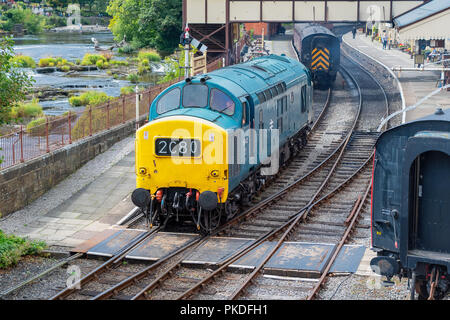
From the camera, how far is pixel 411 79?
42438mm

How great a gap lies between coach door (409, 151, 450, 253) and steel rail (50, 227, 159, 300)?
6.13 m

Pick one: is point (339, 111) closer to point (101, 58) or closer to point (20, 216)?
point (20, 216)

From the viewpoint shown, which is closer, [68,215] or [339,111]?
[68,215]

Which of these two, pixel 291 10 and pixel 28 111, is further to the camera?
pixel 291 10

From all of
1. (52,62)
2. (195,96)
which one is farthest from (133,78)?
(195,96)

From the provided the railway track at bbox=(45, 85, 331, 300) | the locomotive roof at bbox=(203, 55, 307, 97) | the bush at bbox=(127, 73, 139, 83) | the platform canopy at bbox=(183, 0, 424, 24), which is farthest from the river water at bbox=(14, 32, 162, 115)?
the railway track at bbox=(45, 85, 331, 300)

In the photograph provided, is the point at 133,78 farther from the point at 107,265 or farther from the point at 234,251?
the point at 107,265

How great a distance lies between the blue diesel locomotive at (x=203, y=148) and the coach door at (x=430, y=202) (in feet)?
19.5

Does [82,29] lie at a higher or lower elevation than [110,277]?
higher

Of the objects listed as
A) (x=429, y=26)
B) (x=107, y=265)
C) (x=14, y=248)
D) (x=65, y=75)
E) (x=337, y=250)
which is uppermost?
(x=429, y=26)

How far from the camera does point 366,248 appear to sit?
14.4 m

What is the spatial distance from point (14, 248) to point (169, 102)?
5.20 meters

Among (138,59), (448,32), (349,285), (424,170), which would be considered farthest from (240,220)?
(138,59)

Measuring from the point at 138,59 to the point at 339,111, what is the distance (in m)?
34.1
